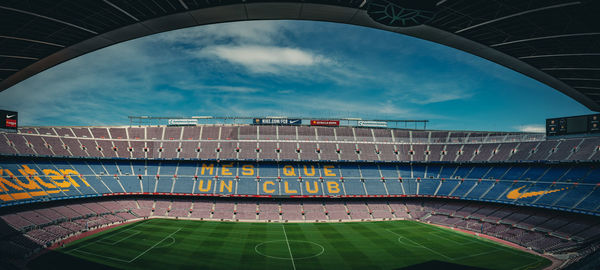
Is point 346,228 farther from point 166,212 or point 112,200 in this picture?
point 112,200

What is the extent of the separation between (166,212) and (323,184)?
30981 millimetres

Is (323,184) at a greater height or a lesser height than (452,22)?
lesser

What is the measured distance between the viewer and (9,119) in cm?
3872

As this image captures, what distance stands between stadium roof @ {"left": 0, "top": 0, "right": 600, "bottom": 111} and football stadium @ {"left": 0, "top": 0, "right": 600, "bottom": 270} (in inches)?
2.7

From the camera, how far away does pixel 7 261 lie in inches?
1099

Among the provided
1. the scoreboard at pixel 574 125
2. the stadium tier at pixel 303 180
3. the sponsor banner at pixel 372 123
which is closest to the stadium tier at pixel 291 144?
the sponsor banner at pixel 372 123

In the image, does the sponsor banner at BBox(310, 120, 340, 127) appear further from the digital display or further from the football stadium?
the digital display

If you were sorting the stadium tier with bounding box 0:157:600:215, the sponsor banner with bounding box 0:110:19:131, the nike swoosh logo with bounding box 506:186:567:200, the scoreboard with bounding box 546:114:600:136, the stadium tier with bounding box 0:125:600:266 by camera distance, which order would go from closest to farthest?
the scoreboard with bounding box 546:114:600:136
the sponsor banner with bounding box 0:110:19:131
the stadium tier with bounding box 0:125:600:266
the stadium tier with bounding box 0:157:600:215
the nike swoosh logo with bounding box 506:186:567:200

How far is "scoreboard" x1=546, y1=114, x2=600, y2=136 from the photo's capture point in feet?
87.5

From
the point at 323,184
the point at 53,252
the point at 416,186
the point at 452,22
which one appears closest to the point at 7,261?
the point at 53,252

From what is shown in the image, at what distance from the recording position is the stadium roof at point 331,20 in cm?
927

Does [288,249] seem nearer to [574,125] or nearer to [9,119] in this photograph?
[574,125]

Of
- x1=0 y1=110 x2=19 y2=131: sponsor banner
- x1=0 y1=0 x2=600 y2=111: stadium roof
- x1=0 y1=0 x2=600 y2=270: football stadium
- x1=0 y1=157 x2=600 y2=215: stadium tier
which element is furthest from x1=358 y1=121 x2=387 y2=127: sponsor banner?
x1=0 y1=110 x2=19 y2=131: sponsor banner

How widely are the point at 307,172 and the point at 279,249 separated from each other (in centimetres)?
2938
